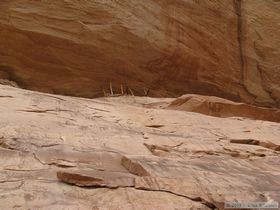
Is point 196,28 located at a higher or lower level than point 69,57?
higher

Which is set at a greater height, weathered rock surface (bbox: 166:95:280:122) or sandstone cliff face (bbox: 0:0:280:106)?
sandstone cliff face (bbox: 0:0:280:106)

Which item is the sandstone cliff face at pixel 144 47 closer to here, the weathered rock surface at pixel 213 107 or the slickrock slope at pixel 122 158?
the weathered rock surface at pixel 213 107

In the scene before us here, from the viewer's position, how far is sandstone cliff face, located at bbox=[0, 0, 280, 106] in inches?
415

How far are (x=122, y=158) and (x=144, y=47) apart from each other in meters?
6.62

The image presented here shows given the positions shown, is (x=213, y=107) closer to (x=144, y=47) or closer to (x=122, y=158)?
(x=144, y=47)

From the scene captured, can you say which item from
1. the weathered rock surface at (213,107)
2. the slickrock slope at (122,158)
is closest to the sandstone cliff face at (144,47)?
the weathered rock surface at (213,107)

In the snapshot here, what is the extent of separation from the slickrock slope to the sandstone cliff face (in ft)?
12.1

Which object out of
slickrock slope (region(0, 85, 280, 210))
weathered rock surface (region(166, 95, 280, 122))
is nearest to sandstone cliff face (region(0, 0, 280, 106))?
weathered rock surface (region(166, 95, 280, 122))

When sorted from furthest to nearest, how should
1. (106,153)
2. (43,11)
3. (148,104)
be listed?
1. (43,11)
2. (148,104)
3. (106,153)

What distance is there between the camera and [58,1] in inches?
417

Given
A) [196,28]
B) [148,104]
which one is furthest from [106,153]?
[196,28]

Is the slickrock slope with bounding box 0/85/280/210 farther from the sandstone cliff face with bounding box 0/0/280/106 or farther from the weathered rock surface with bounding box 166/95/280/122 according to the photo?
the sandstone cliff face with bounding box 0/0/280/106

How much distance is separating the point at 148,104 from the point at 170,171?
5106 mm

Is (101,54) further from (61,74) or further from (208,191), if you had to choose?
(208,191)
